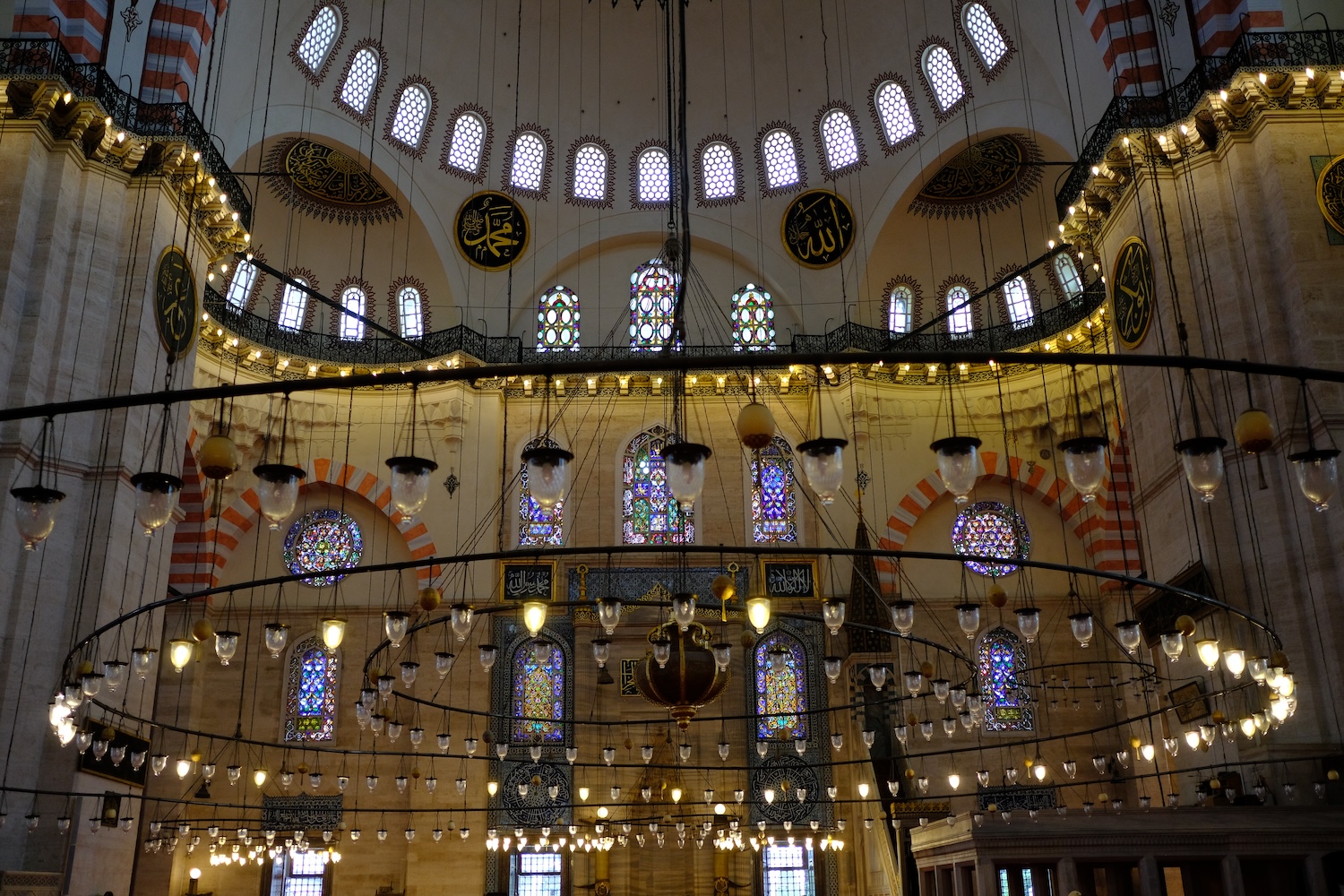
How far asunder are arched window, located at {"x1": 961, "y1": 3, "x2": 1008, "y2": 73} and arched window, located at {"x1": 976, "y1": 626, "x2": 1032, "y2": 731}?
8163 mm

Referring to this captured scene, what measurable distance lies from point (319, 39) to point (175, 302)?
5.95 m

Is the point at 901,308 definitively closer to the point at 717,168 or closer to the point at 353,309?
the point at 717,168

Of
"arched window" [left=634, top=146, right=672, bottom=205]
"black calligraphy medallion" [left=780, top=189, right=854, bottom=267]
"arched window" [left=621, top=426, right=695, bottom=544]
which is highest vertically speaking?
"arched window" [left=634, top=146, right=672, bottom=205]

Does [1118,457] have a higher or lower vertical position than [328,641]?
higher

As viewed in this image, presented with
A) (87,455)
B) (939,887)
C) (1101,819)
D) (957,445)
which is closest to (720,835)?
(939,887)

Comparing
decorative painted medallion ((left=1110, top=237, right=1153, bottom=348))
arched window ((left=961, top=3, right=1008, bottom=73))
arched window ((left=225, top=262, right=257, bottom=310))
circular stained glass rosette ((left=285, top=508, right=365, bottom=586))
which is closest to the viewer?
decorative painted medallion ((left=1110, top=237, right=1153, bottom=348))

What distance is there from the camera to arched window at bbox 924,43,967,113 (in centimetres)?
1712

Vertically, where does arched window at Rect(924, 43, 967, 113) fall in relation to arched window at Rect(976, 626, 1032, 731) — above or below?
above

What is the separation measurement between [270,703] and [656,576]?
5737 mm

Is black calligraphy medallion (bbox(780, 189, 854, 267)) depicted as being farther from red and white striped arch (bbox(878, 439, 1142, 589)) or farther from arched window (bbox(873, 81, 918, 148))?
red and white striped arch (bbox(878, 439, 1142, 589))

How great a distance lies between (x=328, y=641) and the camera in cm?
860

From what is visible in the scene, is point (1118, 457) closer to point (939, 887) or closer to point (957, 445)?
point (939, 887)

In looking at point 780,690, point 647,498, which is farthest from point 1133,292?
point 647,498

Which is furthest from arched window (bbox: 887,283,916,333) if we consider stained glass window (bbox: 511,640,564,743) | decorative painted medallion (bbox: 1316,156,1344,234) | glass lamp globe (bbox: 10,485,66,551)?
glass lamp globe (bbox: 10,485,66,551)
